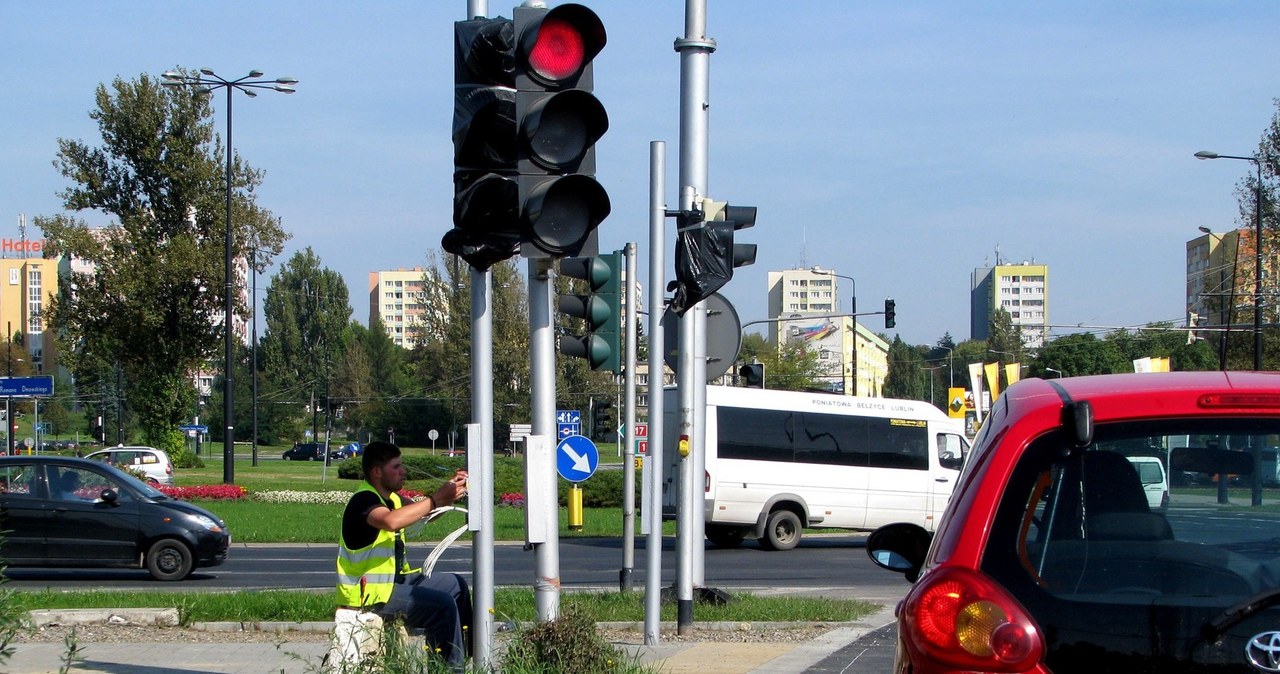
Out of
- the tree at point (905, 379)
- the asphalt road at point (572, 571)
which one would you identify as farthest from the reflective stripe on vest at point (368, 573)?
the tree at point (905, 379)

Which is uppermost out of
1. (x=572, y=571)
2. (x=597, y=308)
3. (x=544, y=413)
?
(x=597, y=308)

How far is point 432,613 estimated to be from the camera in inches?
258

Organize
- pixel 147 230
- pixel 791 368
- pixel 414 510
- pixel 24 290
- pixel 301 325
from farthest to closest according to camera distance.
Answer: pixel 24 290 → pixel 301 325 → pixel 791 368 → pixel 147 230 → pixel 414 510

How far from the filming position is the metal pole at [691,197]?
1030 centimetres

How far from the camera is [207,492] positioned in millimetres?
34562

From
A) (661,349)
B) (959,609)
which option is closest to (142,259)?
(661,349)

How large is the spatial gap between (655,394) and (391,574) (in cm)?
378

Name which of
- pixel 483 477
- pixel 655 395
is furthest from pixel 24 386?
pixel 483 477

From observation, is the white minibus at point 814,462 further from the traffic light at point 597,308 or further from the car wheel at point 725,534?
the traffic light at point 597,308

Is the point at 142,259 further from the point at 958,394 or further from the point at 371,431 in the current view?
the point at 371,431

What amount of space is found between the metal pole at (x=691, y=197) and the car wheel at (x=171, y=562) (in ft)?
27.9

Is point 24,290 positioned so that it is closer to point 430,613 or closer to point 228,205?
point 228,205

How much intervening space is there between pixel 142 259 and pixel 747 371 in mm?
30591

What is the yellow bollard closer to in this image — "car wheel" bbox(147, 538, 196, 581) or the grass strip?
"car wheel" bbox(147, 538, 196, 581)
